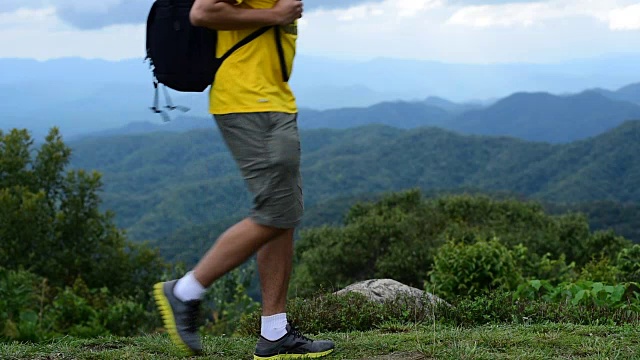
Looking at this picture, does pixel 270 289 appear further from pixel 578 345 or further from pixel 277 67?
pixel 578 345

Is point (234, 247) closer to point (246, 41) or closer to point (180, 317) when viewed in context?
point (180, 317)

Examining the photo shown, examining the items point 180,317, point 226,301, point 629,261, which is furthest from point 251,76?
point 226,301

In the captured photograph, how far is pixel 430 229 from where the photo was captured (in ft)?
80.0

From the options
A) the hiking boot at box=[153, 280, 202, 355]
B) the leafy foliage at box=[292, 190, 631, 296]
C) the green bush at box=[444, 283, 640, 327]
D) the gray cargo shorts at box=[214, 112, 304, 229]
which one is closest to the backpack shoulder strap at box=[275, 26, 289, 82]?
the gray cargo shorts at box=[214, 112, 304, 229]

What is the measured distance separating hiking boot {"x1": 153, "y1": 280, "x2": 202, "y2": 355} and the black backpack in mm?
990

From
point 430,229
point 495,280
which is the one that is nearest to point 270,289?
point 495,280

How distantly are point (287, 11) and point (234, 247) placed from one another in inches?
42.2

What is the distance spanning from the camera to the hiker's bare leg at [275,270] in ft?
12.2

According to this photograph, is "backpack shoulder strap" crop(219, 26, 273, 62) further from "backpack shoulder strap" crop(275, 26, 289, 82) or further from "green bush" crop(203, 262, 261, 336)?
"green bush" crop(203, 262, 261, 336)

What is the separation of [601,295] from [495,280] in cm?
364

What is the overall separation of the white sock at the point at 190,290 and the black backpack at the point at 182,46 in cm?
89

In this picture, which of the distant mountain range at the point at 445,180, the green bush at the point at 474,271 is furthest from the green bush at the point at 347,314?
the distant mountain range at the point at 445,180

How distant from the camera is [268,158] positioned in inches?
136

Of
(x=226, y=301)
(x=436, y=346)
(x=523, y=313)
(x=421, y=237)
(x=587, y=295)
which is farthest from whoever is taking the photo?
(x=421, y=237)
